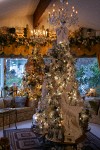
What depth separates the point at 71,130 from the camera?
186 inches

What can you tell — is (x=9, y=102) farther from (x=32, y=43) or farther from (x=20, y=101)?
(x=32, y=43)

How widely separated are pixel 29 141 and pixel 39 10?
371 cm

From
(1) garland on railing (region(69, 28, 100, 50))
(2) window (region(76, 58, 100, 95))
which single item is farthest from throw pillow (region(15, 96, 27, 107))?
(1) garland on railing (region(69, 28, 100, 50))

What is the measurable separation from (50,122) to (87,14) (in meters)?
3.44

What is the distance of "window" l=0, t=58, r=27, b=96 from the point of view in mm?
8072

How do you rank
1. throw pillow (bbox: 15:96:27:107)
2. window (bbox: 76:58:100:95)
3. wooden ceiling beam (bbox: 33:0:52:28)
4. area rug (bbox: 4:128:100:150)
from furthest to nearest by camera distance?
1. window (bbox: 76:58:100:95)
2. throw pillow (bbox: 15:96:27:107)
3. wooden ceiling beam (bbox: 33:0:52:28)
4. area rug (bbox: 4:128:100:150)

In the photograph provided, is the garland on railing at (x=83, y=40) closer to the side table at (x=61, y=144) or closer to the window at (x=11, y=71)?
the window at (x=11, y=71)

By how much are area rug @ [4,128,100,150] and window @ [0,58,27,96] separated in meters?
2.18

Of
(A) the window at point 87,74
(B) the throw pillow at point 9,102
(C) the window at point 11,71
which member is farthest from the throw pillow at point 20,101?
(A) the window at point 87,74

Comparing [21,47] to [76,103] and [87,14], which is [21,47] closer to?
[87,14]

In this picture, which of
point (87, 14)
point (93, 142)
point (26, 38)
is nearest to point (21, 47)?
point (26, 38)

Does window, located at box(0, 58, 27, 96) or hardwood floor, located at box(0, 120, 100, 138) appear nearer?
hardwood floor, located at box(0, 120, 100, 138)

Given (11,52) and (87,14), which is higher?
(87,14)

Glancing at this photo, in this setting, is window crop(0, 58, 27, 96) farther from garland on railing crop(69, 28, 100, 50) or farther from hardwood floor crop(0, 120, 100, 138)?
garland on railing crop(69, 28, 100, 50)
